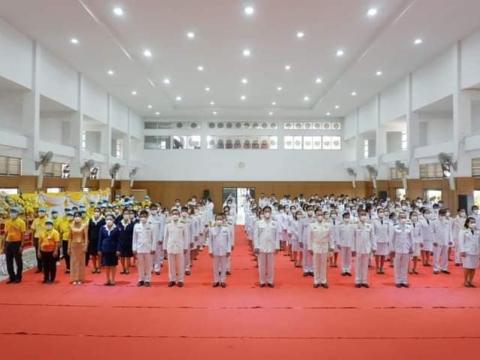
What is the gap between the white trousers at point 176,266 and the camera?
9.31m

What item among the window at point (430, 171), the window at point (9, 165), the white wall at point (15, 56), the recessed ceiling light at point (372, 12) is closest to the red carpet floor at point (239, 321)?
the white wall at point (15, 56)

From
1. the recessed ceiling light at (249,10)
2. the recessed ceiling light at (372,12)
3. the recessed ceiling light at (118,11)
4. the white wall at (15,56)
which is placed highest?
the recessed ceiling light at (249,10)

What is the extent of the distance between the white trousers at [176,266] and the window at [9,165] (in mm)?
11597

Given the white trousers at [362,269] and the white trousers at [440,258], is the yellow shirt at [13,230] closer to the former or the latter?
the white trousers at [362,269]

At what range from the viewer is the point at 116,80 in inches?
875

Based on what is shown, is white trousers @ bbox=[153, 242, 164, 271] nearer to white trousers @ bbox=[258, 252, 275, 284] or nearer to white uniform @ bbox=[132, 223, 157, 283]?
white uniform @ bbox=[132, 223, 157, 283]

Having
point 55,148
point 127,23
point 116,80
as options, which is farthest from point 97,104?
point 127,23

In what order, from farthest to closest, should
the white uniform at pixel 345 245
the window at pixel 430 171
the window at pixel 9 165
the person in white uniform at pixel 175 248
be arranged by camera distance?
the window at pixel 430 171 → the window at pixel 9 165 → the white uniform at pixel 345 245 → the person in white uniform at pixel 175 248

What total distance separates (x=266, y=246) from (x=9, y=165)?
14.6 m

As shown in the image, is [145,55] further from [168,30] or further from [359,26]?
[359,26]

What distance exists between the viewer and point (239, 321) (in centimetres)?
672

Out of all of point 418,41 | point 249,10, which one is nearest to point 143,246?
point 249,10

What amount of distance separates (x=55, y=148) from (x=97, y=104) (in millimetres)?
5883

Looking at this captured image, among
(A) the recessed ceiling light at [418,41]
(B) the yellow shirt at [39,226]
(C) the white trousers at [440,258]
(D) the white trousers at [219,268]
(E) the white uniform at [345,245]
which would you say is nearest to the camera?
(D) the white trousers at [219,268]
